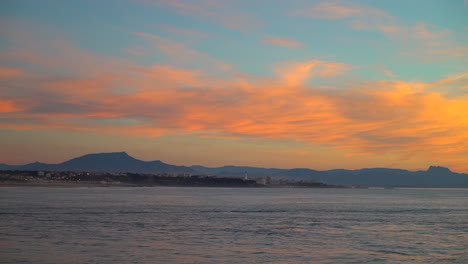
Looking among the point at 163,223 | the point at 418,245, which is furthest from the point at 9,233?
the point at 418,245

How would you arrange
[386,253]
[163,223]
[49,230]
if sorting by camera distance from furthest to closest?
[163,223] → [49,230] → [386,253]

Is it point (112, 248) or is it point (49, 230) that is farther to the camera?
point (49, 230)

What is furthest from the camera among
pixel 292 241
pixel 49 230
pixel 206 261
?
pixel 49 230

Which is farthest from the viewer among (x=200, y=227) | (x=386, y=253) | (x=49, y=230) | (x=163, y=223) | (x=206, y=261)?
(x=163, y=223)

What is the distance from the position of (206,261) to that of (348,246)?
48.6 feet

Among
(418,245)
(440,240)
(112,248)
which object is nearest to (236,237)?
(112,248)

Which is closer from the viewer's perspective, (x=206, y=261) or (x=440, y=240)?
(x=206, y=261)

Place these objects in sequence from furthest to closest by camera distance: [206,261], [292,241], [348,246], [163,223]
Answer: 1. [163,223]
2. [292,241]
3. [348,246]
4. [206,261]

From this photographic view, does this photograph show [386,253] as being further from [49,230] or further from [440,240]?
[49,230]

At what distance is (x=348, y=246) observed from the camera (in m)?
44.9

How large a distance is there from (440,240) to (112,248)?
31.9 m

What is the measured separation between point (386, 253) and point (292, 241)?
378 inches

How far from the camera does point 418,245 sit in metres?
46.7

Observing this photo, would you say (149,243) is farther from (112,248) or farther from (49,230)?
(49,230)
